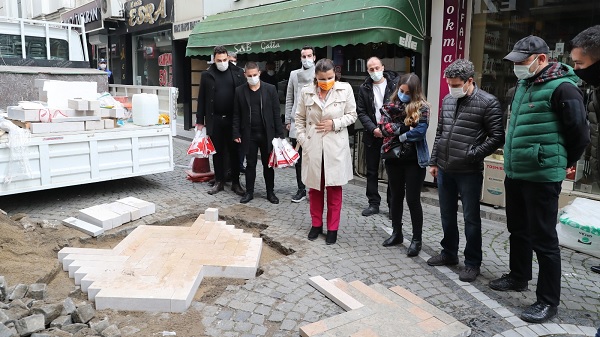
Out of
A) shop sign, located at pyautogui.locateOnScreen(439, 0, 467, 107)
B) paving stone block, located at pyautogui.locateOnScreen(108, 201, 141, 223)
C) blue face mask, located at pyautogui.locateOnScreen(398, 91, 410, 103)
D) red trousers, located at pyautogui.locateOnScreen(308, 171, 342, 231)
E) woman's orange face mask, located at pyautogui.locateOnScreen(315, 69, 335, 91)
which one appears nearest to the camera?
blue face mask, located at pyautogui.locateOnScreen(398, 91, 410, 103)

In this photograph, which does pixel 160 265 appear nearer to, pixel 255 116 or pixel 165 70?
pixel 255 116

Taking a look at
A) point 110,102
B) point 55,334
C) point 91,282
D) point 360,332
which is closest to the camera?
point 55,334

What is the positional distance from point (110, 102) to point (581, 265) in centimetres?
628

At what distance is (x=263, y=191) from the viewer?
7.57 meters

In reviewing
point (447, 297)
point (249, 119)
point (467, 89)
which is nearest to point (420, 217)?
point (447, 297)

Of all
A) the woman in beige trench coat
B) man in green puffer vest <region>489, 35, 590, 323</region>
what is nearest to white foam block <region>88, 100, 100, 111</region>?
the woman in beige trench coat

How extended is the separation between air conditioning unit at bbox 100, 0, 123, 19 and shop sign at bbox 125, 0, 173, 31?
0.92 ft

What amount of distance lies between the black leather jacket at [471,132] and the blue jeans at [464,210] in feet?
0.36

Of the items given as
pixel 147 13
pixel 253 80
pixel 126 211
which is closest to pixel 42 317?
pixel 126 211

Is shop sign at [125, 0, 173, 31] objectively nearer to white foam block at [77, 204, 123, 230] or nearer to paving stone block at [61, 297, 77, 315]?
white foam block at [77, 204, 123, 230]

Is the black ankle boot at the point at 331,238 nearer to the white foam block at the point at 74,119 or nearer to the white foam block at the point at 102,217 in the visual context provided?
the white foam block at the point at 102,217

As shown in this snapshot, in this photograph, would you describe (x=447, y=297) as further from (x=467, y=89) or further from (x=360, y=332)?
(x=467, y=89)

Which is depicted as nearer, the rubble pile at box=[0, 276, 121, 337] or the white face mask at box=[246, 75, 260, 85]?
the rubble pile at box=[0, 276, 121, 337]

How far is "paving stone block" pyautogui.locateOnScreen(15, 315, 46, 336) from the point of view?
10.1 feet
